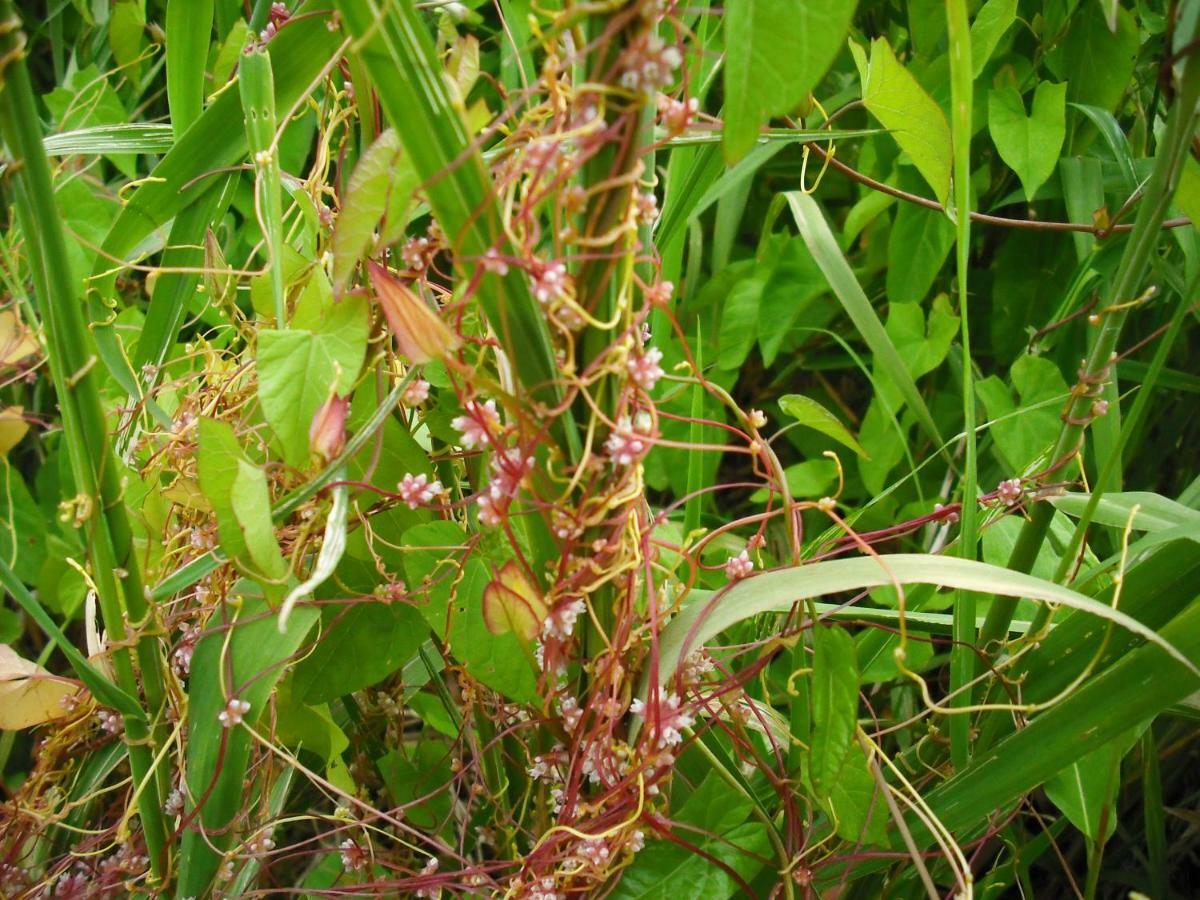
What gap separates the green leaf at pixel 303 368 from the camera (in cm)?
40

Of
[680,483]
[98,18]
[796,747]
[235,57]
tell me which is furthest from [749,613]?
[98,18]

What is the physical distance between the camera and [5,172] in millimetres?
388

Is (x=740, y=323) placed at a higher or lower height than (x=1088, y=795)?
higher

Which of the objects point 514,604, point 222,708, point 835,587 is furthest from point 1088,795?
point 222,708

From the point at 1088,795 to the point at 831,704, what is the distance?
193 millimetres

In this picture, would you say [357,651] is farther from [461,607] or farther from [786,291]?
[786,291]

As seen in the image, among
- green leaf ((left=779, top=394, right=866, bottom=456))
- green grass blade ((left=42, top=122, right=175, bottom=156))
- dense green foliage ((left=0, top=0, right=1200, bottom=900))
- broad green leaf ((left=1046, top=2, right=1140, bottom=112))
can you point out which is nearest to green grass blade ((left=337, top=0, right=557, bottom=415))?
dense green foliage ((left=0, top=0, right=1200, bottom=900))

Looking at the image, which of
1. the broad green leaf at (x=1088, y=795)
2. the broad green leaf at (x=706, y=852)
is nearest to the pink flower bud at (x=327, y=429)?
the broad green leaf at (x=706, y=852)

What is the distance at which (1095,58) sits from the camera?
762mm

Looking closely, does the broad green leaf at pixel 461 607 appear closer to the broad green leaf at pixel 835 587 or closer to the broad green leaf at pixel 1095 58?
the broad green leaf at pixel 835 587

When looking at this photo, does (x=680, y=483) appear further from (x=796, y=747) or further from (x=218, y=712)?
(x=218, y=712)

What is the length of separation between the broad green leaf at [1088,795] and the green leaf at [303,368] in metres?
0.42

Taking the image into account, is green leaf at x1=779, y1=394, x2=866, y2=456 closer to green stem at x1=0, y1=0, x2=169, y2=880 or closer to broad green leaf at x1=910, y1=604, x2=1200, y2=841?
broad green leaf at x1=910, y1=604, x2=1200, y2=841

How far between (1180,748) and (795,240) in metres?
0.51
